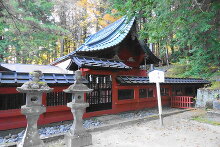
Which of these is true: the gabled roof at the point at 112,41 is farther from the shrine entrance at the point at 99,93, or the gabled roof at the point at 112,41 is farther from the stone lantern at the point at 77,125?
the stone lantern at the point at 77,125

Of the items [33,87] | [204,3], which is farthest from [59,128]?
[204,3]

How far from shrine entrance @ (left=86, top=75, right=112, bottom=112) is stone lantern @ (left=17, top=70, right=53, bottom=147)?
3815mm

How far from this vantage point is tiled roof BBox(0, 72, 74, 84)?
5336mm

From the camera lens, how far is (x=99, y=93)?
797 centimetres

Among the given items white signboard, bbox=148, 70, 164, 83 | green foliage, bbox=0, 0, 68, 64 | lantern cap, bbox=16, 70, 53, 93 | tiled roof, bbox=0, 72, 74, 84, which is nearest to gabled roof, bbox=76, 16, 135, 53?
green foliage, bbox=0, 0, 68, 64

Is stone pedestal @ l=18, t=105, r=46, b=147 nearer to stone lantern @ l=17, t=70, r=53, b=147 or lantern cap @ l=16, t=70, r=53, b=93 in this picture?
stone lantern @ l=17, t=70, r=53, b=147

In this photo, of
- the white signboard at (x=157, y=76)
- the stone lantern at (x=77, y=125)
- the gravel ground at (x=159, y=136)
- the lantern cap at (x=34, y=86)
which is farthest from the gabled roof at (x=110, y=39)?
the lantern cap at (x=34, y=86)

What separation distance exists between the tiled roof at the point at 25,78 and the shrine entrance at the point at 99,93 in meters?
1.28

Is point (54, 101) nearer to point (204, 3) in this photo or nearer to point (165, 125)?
point (165, 125)

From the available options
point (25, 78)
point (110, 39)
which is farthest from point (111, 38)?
point (25, 78)

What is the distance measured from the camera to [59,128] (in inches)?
235

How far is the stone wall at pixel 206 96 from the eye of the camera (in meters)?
9.09

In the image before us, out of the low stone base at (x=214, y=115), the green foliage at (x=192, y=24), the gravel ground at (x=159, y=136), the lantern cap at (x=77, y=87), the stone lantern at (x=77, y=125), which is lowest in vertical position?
the gravel ground at (x=159, y=136)

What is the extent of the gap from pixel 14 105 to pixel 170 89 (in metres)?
10.3
